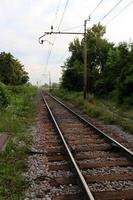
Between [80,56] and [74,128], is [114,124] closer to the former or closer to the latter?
[74,128]

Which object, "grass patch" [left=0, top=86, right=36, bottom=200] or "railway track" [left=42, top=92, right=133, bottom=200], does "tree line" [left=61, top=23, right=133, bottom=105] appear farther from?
"railway track" [left=42, top=92, right=133, bottom=200]

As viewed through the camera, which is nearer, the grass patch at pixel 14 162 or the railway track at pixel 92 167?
the railway track at pixel 92 167

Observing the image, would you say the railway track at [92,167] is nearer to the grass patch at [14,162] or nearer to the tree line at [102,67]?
the grass patch at [14,162]

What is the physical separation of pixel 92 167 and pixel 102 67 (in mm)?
47063

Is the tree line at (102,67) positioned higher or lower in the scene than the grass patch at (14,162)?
higher

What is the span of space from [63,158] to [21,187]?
107 inches

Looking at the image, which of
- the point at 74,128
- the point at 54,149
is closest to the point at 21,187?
the point at 54,149

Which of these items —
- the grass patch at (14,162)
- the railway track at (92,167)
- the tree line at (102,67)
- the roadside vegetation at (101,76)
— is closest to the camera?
the railway track at (92,167)

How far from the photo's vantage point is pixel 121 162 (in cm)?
979

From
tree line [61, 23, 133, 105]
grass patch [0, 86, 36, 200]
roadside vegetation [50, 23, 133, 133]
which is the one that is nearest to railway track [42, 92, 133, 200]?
grass patch [0, 86, 36, 200]

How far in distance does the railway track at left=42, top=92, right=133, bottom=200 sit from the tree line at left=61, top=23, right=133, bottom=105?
16.8 meters

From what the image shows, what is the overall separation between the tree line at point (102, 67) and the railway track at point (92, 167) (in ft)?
55.3

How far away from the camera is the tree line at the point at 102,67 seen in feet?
105

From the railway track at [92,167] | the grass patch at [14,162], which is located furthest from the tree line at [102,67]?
the railway track at [92,167]
